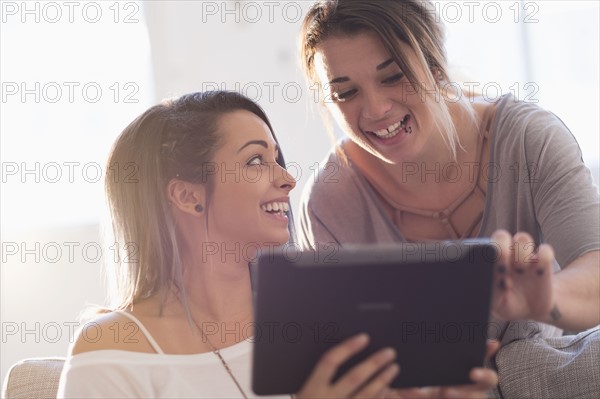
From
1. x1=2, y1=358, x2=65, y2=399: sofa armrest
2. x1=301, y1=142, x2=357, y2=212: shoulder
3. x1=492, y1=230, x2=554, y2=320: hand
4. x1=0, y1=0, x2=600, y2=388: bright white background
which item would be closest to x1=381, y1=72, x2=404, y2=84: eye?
x1=301, y1=142, x2=357, y2=212: shoulder

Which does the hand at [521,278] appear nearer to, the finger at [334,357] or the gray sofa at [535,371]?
the finger at [334,357]

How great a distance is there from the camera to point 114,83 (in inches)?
150

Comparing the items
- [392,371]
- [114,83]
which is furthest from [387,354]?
[114,83]

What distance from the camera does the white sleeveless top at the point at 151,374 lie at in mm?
1534

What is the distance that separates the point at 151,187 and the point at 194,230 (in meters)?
0.12

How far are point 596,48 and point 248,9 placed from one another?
1556 millimetres

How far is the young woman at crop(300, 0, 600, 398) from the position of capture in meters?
1.70

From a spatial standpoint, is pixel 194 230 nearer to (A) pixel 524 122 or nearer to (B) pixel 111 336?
(B) pixel 111 336

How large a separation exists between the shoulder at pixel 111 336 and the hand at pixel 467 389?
474 mm

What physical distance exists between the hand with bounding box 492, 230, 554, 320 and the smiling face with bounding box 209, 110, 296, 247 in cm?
55

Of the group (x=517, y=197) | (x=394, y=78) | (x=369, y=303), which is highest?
(x=394, y=78)

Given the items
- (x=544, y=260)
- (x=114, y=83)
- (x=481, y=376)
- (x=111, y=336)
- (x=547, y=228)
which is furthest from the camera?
(x=114, y=83)

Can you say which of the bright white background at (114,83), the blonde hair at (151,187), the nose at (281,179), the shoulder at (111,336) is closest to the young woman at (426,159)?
the nose at (281,179)

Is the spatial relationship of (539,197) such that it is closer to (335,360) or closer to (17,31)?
(335,360)
